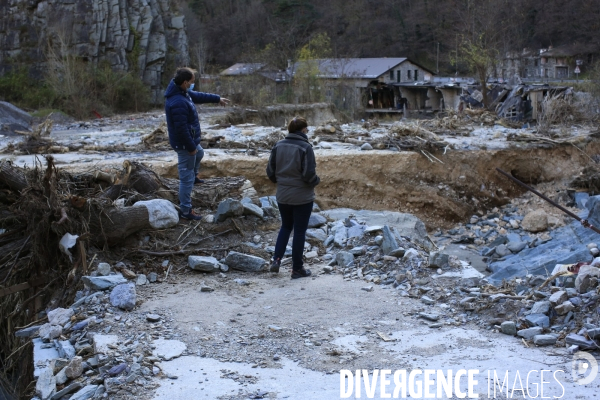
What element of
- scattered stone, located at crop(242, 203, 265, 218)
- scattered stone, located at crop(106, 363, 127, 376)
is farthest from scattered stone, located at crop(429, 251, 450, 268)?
scattered stone, located at crop(106, 363, 127, 376)

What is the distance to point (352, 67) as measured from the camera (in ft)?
135

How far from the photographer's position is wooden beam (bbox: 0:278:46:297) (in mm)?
6078

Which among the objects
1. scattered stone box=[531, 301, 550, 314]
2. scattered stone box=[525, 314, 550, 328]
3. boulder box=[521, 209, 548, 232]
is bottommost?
boulder box=[521, 209, 548, 232]

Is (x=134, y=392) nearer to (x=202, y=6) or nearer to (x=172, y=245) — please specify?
(x=172, y=245)

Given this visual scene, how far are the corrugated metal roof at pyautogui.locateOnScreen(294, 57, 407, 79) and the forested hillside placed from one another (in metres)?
4.85

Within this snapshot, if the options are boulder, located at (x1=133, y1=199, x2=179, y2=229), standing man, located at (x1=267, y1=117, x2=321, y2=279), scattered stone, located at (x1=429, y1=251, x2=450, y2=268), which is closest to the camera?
standing man, located at (x1=267, y1=117, x2=321, y2=279)

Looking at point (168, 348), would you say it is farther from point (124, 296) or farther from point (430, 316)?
point (430, 316)

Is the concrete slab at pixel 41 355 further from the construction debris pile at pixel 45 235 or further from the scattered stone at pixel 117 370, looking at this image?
the construction debris pile at pixel 45 235

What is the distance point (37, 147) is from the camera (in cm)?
1297

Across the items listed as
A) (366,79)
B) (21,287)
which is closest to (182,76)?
(21,287)

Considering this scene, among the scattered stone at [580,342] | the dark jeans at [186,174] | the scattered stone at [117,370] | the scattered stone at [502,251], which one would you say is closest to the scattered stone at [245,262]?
the dark jeans at [186,174]

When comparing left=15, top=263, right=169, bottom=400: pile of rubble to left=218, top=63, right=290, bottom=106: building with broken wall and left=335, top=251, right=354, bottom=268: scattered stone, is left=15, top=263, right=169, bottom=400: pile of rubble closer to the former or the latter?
left=335, top=251, right=354, bottom=268: scattered stone

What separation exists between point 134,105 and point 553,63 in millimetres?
Result: 30858

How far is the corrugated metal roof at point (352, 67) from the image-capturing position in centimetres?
3506
